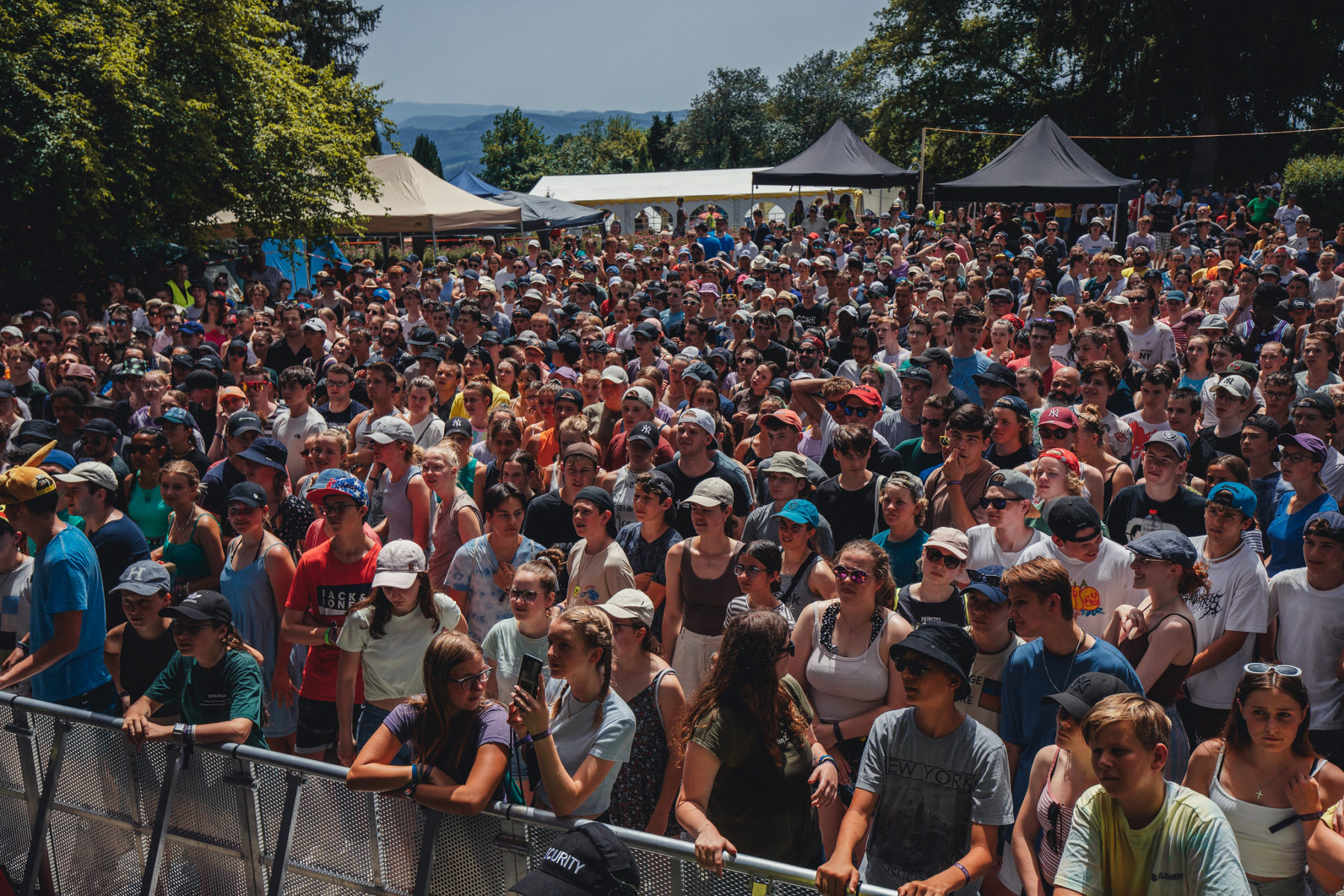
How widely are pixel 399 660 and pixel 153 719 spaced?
0.97 metres

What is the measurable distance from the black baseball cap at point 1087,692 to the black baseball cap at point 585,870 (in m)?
1.41

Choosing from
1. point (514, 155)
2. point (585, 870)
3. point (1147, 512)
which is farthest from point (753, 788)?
point (514, 155)

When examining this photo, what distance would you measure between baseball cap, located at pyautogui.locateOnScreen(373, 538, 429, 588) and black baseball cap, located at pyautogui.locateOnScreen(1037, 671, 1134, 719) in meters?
2.51

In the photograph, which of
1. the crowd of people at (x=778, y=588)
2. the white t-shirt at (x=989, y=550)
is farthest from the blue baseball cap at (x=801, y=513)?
the white t-shirt at (x=989, y=550)

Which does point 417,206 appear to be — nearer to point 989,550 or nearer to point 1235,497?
point 989,550

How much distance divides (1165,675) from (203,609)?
146 inches

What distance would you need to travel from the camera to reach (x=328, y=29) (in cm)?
3856

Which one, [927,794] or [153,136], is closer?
[927,794]

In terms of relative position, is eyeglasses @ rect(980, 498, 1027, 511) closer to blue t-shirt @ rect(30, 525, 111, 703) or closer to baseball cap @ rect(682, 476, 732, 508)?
baseball cap @ rect(682, 476, 732, 508)

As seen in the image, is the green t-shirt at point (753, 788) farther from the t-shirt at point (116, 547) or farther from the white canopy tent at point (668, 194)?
the white canopy tent at point (668, 194)

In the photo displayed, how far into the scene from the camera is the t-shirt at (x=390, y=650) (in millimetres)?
4258

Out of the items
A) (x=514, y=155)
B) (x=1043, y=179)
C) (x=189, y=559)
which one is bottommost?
(x=189, y=559)

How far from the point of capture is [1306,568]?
4.32 meters

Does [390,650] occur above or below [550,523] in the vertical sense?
below
